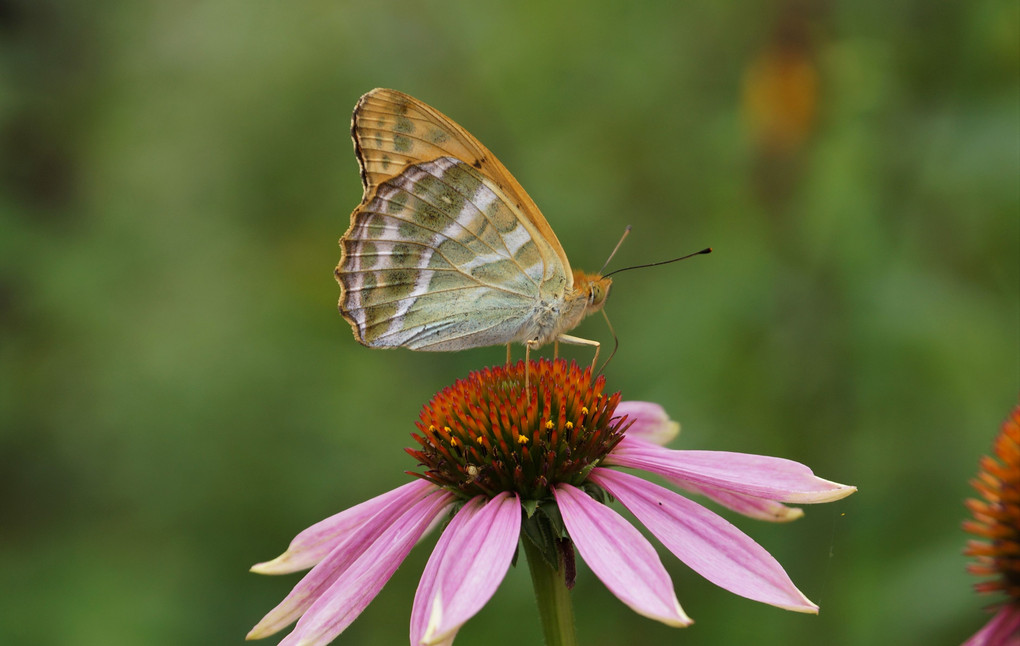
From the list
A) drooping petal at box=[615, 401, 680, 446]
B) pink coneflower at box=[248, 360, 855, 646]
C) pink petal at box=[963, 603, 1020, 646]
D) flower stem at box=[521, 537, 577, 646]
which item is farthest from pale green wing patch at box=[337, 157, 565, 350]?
pink petal at box=[963, 603, 1020, 646]

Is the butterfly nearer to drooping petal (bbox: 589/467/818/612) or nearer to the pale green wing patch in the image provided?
the pale green wing patch

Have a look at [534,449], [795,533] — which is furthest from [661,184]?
[534,449]

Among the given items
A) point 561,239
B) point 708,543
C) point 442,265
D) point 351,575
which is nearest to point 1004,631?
point 708,543

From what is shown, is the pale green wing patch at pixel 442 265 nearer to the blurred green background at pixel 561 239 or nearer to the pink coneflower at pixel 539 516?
the pink coneflower at pixel 539 516

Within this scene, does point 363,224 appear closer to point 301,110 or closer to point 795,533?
point 795,533

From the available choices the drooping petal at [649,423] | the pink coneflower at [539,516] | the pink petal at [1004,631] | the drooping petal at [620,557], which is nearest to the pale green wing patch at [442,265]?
the pink coneflower at [539,516]

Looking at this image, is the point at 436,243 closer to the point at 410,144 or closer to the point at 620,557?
the point at 410,144
